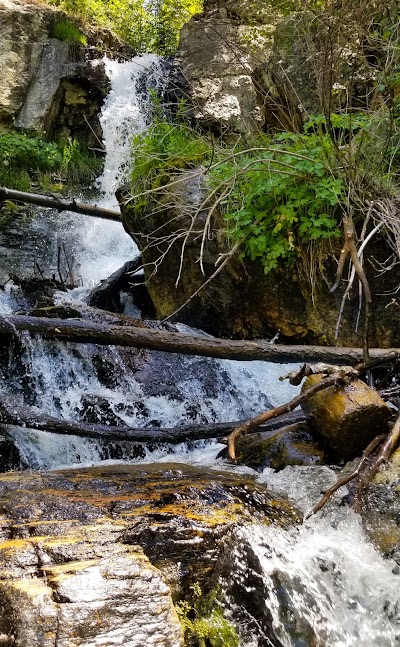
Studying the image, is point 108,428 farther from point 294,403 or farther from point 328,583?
point 328,583

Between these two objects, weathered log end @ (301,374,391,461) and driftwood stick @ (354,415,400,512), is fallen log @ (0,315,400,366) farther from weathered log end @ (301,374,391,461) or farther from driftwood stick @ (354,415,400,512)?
driftwood stick @ (354,415,400,512)

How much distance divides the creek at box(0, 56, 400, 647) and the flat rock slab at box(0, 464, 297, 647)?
203 millimetres

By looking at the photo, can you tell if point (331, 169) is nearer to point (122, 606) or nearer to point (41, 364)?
point (41, 364)

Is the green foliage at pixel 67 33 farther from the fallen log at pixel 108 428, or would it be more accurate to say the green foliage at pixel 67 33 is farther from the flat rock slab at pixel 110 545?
the flat rock slab at pixel 110 545

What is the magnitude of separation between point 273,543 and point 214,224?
3.91 metres

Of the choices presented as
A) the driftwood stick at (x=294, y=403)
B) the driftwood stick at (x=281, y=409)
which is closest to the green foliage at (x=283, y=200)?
the driftwood stick at (x=294, y=403)

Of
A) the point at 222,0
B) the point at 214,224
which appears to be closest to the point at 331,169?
the point at 214,224

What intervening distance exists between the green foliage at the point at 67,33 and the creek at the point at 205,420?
376 cm

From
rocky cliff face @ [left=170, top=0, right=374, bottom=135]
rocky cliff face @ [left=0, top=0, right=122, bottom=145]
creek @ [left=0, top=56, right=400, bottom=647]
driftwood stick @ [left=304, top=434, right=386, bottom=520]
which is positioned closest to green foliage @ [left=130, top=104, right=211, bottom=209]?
creek @ [left=0, top=56, right=400, bottom=647]

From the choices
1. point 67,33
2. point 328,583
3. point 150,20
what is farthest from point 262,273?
point 150,20

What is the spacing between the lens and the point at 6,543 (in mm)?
1967

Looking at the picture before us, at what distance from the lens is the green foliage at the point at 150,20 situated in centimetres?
1462

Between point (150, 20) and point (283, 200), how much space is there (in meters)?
12.6

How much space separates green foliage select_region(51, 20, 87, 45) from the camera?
40.4 ft
